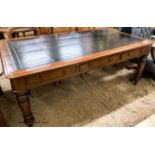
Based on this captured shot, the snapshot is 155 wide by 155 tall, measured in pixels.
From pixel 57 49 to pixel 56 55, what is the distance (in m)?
0.14

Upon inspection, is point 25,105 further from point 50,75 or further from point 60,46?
point 60,46

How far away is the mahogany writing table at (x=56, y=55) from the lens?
1.17m

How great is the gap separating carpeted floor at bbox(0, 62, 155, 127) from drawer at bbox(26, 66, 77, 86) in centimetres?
58

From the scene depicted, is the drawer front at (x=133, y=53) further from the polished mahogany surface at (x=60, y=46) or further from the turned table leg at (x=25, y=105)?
the turned table leg at (x=25, y=105)

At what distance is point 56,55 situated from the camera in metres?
1.39

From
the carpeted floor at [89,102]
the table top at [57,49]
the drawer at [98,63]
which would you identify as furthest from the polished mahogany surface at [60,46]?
the carpeted floor at [89,102]

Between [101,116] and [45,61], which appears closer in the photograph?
[45,61]

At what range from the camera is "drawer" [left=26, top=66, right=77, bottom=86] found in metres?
1.18

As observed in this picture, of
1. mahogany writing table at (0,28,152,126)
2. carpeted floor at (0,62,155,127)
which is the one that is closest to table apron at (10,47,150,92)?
mahogany writing table at (0,28,152,126)

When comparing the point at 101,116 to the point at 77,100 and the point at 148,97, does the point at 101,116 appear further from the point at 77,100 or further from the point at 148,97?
the point at 148,97

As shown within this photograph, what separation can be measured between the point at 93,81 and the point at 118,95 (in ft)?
1.50

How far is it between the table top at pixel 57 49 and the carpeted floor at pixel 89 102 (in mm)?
682
